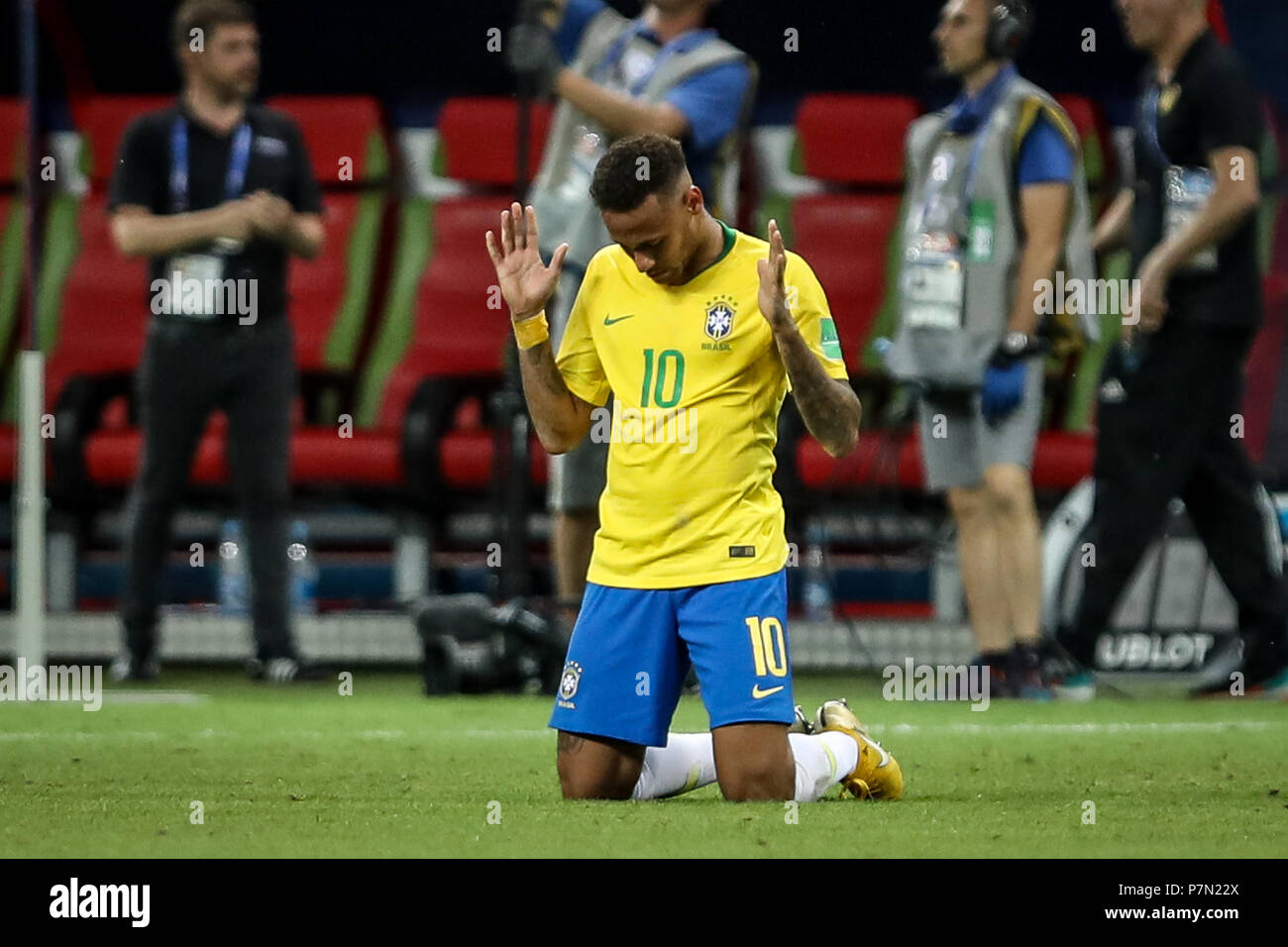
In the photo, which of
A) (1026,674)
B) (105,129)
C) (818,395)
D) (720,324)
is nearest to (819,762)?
(818,395)

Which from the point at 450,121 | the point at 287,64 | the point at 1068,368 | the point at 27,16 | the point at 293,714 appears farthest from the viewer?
the point at 287,64

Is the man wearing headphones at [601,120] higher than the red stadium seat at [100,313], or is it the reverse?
the man wearing headphones at [601,120]

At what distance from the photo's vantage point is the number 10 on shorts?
15.0ft

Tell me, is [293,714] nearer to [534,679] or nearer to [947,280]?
[534,679]

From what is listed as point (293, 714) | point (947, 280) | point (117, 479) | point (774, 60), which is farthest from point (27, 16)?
point (774, 60)

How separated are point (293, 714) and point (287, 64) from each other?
15.4 feet

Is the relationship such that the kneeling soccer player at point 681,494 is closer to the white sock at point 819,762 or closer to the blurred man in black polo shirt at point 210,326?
the white sock at point 819,762

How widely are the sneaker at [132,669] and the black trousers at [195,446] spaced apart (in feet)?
0.09

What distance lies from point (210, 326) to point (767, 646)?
11.2 ft

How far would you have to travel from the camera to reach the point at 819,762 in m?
4.67

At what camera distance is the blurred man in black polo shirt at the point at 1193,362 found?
6781mm

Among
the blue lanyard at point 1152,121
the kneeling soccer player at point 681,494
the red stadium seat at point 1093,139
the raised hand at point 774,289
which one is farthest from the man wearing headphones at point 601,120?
the red stadium seat at point 1093,139

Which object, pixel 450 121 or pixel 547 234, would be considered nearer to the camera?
pixel 547 234

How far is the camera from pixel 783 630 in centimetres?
463
